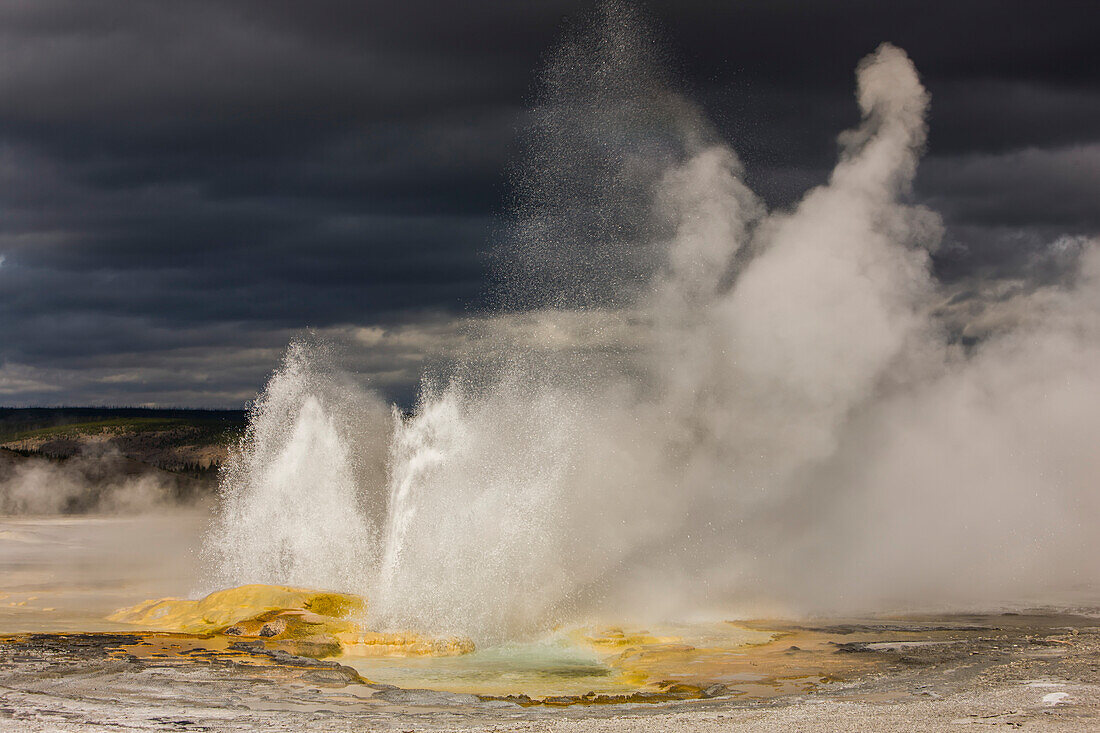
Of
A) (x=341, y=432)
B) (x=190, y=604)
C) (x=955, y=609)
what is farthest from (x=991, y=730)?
(x=341, y=432)

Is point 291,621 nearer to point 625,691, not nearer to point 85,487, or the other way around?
point 625,691

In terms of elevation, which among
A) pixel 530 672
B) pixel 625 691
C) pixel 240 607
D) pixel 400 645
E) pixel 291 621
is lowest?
pixel 625 691

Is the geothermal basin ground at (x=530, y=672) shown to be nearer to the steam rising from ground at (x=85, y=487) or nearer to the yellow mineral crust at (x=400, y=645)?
the yellow mineral crust at (x=400, y=645)

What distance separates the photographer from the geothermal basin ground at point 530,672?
57.9ft

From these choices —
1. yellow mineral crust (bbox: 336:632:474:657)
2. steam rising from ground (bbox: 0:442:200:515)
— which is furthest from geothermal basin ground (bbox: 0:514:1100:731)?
steam rising from ground (bbox: 0:442:200:515)

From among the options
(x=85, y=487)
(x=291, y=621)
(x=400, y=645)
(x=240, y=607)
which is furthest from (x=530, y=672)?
(x=85, y=487)

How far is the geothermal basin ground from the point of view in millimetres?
17656

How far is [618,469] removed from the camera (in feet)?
134

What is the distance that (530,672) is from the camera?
23.6 metres

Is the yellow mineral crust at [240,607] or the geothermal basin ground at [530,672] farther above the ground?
the yellow mineral crust at [240,607]

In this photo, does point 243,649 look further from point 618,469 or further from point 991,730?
point 618,469

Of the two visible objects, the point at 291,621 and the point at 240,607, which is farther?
the point at 240,607

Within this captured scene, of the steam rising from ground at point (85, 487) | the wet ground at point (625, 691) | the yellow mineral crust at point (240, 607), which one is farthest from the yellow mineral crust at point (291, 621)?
the steam rising from ground at point (85, 487)

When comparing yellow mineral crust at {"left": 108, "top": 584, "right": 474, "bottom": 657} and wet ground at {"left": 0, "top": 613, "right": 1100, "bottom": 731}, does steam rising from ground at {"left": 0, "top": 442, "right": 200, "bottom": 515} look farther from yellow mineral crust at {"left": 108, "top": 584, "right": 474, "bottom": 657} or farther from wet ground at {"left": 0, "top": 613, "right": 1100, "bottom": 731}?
wet ground at {"left": 0, "top": 613, "right": 1100, "bottom": 731}
